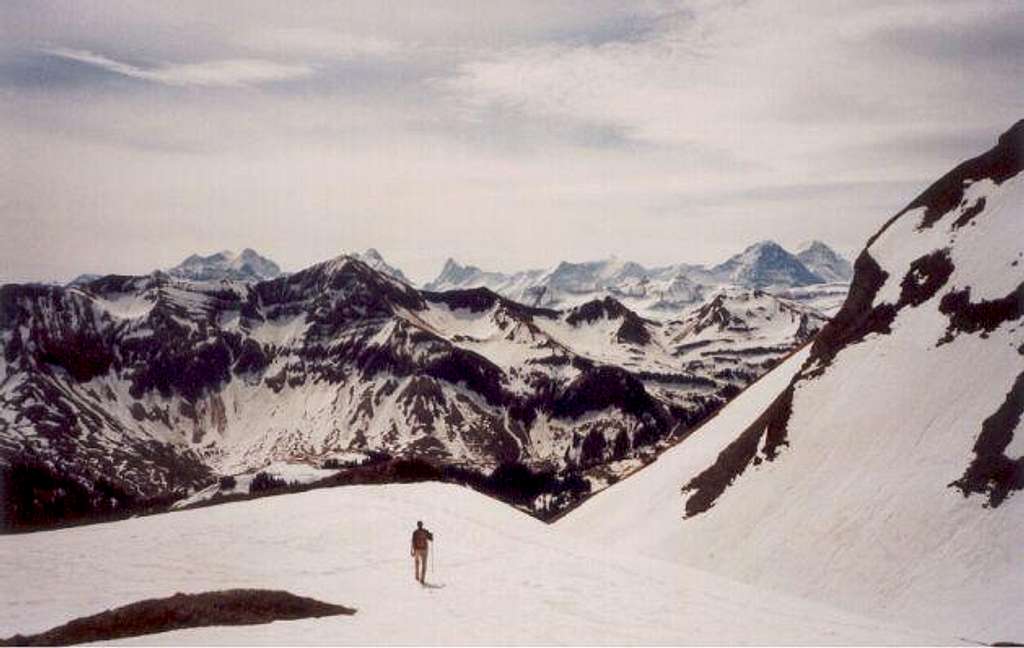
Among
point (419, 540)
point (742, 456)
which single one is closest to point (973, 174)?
point (742, 456)

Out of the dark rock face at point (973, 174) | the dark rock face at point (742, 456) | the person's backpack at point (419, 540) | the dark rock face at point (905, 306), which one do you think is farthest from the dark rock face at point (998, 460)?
the person's backpack at point (419, 540)

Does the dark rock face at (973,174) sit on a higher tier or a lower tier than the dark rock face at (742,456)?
higher

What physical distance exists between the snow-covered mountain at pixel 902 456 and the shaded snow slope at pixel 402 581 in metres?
29.2

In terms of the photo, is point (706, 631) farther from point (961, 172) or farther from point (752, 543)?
point (961, 172)

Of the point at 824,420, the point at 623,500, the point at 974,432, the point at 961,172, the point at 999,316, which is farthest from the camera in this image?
the point at 623,500

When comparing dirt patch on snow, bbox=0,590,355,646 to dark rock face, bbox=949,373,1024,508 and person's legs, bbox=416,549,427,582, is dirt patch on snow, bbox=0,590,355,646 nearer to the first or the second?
person's legs, bbox=416,549,427,582

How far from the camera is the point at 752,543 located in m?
64.1

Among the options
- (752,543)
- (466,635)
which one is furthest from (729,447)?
(466,635)

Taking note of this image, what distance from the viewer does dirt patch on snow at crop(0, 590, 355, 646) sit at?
835 inches

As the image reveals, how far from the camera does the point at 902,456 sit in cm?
6038

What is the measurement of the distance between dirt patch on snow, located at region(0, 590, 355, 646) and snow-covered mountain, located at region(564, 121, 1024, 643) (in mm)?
40749

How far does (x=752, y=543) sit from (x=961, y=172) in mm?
48195

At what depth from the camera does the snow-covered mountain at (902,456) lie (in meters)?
50.8

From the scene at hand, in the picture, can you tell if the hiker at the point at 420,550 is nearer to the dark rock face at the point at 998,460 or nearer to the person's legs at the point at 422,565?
the person's legs at the point at 422,565
